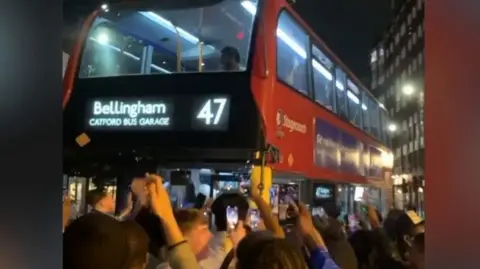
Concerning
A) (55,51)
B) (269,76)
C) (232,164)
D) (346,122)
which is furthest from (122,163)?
(55,51)

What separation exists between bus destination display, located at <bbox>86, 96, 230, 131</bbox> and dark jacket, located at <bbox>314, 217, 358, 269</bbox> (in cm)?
64

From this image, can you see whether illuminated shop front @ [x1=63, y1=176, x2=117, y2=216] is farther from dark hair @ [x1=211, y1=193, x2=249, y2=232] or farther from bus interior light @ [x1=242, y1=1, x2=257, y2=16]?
bus interior light @ [x1=242, y1=1, x2=257, y2=16]

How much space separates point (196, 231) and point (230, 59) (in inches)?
39.3

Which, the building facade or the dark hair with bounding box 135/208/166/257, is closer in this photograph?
the dark hair with bounding box 135/208/166/257

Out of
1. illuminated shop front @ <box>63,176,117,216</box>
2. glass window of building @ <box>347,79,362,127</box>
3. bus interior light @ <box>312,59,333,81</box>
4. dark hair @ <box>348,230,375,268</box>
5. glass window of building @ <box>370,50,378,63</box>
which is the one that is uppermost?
bus interior light @ <box>312,59,333,81</box>

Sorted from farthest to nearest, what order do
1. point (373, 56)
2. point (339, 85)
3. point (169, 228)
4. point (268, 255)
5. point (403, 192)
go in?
point (339, 85), point (373, 56), point (403, 192), point (169, 228), point (268, 255)

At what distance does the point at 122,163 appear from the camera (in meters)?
2.20

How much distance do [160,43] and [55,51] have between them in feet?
4.42

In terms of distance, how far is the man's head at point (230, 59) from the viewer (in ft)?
7.50

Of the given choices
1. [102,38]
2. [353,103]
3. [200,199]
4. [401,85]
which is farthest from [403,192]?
[102,38]

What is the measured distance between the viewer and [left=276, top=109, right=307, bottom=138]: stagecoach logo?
227 cm

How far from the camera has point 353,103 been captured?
8.55 ft

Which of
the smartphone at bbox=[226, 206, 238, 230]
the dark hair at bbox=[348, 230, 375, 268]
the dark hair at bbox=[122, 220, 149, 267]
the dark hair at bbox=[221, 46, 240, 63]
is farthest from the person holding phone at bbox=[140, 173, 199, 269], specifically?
the dark hair at bbox=[221, 46, 240, 63]

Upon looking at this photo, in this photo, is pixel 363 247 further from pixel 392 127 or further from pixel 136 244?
pixel 136 244
